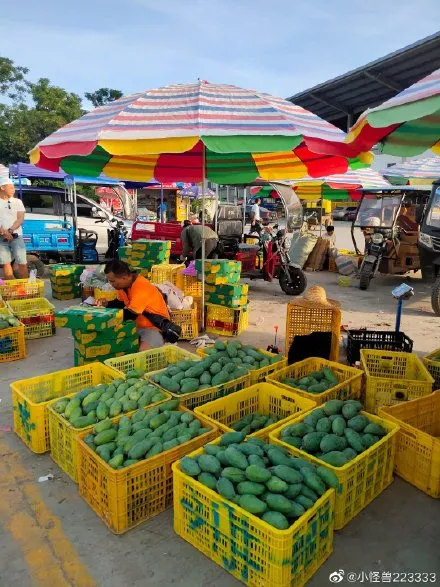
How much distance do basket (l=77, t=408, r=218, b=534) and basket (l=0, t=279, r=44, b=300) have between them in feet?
15.0

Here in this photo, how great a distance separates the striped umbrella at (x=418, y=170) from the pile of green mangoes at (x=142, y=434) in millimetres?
12724

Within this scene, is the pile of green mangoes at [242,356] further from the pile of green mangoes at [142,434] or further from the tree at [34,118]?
the tree at [34,118]

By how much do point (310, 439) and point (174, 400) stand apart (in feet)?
3.36

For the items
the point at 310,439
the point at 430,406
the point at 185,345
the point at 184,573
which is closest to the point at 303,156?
the point at 185,345

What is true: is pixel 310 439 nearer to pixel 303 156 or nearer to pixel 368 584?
pixel 368 584

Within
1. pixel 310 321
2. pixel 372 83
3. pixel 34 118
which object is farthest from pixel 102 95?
pixel 310 321

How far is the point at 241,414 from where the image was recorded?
341 centimetres

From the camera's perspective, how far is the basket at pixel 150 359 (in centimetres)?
402

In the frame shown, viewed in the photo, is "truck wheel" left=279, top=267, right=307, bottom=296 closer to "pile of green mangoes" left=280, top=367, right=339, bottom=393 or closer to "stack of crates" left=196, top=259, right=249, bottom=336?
→ "stack of crates" left=196, top=259, right=249, bottom=336

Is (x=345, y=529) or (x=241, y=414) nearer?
(x=345, y=529)

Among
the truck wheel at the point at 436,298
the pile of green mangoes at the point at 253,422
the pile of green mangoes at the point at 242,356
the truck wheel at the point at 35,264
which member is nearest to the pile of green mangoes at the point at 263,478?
the pile of green mangoes at the point at 253,422

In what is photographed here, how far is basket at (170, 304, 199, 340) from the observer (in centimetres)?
599

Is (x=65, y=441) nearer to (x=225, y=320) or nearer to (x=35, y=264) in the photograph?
(x=225, y=320)

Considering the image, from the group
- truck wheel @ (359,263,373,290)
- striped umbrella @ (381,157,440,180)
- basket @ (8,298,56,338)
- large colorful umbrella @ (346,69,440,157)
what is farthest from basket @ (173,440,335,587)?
striped umbrella @ (381,157,440,180)
